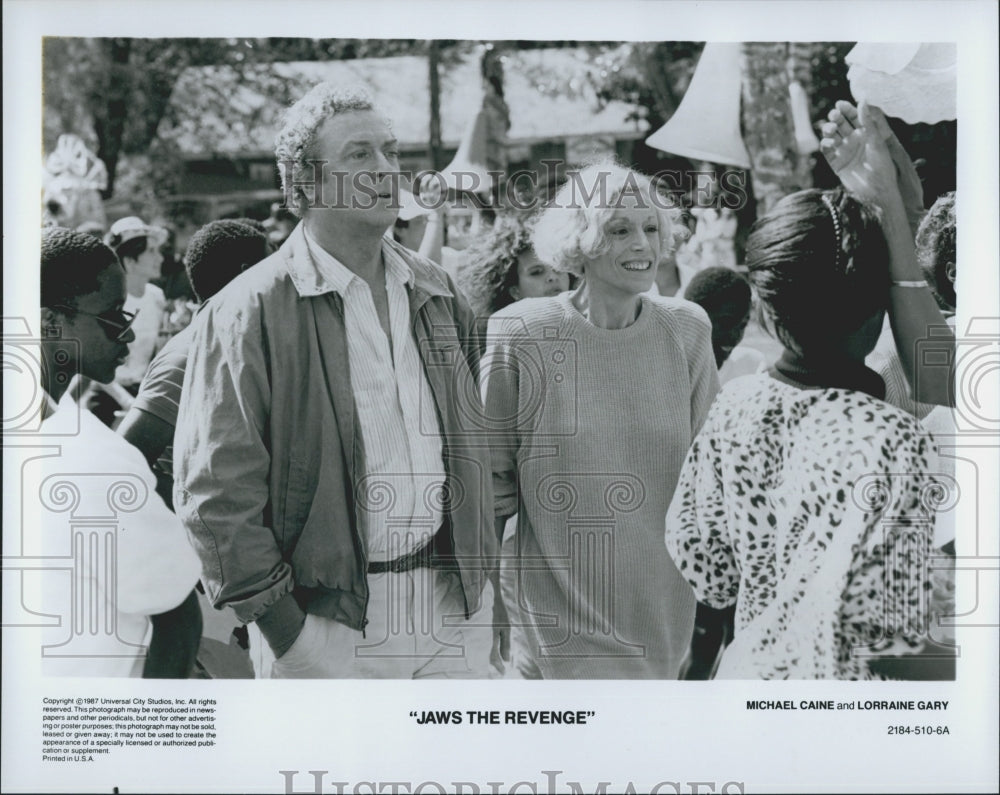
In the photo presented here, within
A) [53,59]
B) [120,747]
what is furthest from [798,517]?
[53,59]

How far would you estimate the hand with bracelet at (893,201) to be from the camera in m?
4.25

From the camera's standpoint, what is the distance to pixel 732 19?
4.24 meters

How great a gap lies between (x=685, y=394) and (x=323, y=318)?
130 centimetres

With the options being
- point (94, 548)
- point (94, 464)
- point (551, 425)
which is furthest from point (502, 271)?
point (94, 548)

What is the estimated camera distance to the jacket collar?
4.11 m

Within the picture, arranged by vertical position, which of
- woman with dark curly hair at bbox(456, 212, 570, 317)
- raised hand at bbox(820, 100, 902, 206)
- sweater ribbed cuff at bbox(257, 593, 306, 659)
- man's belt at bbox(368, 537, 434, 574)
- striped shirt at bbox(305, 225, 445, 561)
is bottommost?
sweater ribbed cuff at bbox(257, 593, 306, 659)

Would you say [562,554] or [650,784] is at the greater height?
[562,554]

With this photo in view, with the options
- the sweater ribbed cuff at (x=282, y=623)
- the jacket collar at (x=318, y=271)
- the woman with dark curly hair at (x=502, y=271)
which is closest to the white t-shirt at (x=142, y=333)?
the jacket collar at (x=318, y=271)

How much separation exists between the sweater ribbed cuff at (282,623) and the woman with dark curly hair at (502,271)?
3.96ft

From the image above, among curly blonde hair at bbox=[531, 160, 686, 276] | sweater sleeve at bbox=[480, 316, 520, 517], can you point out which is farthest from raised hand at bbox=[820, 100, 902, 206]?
sweater sleeve at bbox=[480, 316, 520, 517]

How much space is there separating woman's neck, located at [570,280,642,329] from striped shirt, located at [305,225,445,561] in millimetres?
600

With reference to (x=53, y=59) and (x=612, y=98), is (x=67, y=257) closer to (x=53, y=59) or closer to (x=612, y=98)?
(x=53, y=59)
